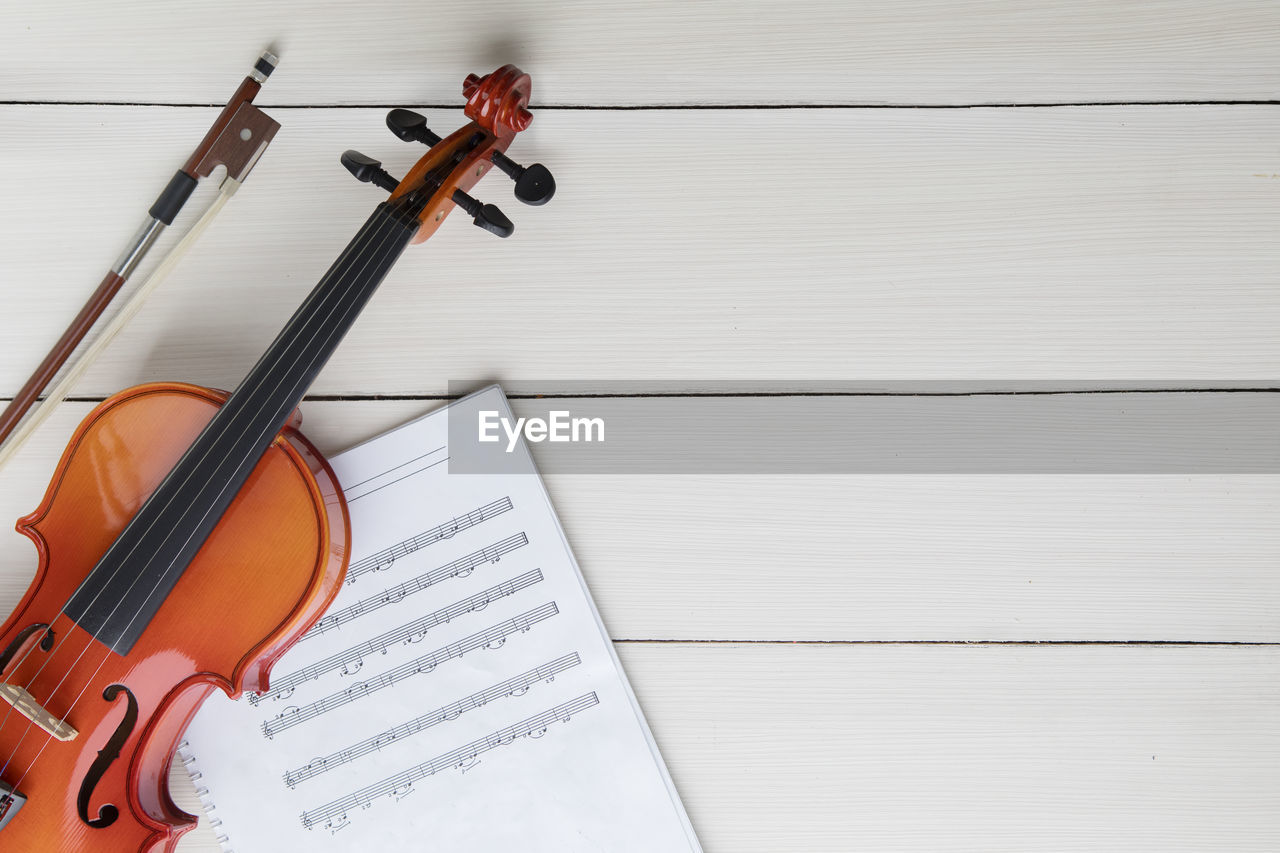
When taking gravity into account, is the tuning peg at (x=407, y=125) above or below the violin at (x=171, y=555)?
above

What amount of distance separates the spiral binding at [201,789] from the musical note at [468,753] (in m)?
0.12

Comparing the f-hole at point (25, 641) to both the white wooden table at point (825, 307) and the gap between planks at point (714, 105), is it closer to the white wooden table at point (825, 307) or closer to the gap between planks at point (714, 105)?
the white wooden table at point (825, 307)

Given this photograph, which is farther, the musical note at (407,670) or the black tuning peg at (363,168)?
the musical note at (407,670)

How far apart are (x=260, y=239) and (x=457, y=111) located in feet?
0.72

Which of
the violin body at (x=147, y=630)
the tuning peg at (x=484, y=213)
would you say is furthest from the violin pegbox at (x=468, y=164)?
the violin body at (x=147, y=630)

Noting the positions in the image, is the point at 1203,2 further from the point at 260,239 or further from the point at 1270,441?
the point at 260,239

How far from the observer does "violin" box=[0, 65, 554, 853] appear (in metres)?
0.67

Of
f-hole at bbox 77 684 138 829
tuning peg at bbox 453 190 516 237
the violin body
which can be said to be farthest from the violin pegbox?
f-hole at bbox 77 684 138 829

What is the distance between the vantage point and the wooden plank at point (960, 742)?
0.84 meters

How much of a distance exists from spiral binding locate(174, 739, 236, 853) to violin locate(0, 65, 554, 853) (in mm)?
80

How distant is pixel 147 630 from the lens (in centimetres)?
68

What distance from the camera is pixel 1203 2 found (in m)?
0.81

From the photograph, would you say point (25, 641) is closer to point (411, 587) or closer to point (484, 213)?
point (411, 587)

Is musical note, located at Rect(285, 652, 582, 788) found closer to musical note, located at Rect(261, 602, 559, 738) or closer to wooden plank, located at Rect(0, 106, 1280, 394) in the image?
musical note, located at Rect(261, 602, 559, 738)
